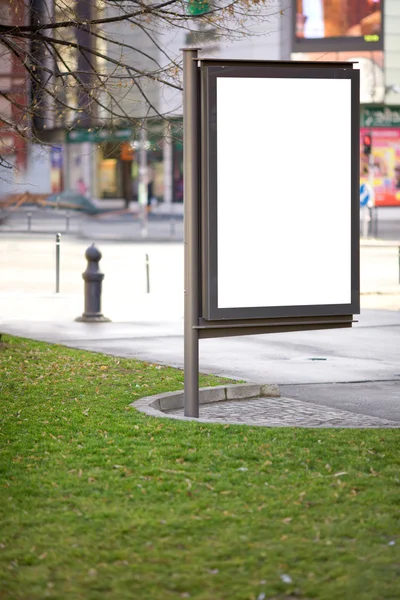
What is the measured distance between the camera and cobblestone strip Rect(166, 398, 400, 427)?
8883 mm

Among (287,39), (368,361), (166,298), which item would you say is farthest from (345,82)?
Result: (287,39)

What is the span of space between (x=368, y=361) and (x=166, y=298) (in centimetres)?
905

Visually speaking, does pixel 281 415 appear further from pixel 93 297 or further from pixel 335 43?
pixel 335 43

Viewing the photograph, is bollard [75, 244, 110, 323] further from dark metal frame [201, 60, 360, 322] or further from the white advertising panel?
dark metal frame [201, 60, 360, 322]

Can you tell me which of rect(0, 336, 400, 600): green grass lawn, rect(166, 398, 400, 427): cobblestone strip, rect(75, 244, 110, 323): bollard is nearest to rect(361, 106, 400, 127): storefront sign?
rect(75, 244, 110, 323): bollard

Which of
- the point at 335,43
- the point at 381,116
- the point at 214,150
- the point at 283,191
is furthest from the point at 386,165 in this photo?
the point at 214,150

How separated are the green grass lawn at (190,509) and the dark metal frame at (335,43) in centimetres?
4935

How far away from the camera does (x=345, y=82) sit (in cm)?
887

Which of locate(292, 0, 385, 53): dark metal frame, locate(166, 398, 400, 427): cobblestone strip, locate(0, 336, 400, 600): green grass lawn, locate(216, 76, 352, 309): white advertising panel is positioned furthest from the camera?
locate(292, 0, 385, 53): dark metal frame

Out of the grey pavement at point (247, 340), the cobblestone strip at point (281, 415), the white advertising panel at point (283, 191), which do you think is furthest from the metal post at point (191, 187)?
the grey pavement at point (247, 340)

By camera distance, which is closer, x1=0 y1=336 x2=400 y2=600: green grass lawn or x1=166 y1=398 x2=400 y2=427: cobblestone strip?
x1=0 y1=336 x2=400 y2=600: green grass lawn

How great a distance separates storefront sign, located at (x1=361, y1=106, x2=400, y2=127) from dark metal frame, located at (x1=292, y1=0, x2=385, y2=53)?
325 centimetres

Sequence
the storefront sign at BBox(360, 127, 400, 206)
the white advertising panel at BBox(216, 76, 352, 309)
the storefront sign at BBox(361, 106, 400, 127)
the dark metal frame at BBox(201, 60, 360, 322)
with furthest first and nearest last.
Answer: the storefront sign at BBox(360, 127, 400, 206)
the storefront sign at BBox(361, 106, 400, 127)
the white advertising panel at BBox(216, 76, 352, 309)
the dark metal frame at BBox(201, 60, 360, 322)

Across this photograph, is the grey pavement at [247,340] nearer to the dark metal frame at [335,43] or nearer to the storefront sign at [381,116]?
the dark metal frame at [335,43]
